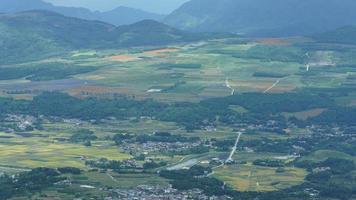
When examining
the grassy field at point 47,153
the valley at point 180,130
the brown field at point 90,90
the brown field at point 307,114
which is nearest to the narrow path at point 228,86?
the valley at point 180,130

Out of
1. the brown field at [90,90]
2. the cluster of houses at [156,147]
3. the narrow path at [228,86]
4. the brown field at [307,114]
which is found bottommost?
the cluster of houses at [156,147]

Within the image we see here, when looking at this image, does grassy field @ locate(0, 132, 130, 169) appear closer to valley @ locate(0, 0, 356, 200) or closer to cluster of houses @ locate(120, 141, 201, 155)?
valley @ locate(0, 0, 356, 200)

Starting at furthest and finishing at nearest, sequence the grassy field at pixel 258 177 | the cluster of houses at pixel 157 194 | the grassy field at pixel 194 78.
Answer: the grassy field at pixel 194 78 → the grassy field at pixel 258 177 → the cluster of houses at pixel 157 194

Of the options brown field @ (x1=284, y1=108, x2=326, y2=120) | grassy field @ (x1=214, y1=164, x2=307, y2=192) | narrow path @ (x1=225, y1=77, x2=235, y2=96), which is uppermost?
narrow path @ (x1=225, y1=77, x2=235, y2=96)

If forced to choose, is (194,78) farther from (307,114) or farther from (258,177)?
(258,177)

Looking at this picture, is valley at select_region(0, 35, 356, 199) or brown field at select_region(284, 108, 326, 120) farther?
brown field at select_region(284, 108, 326, 120)

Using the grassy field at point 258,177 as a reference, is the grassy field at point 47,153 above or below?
above

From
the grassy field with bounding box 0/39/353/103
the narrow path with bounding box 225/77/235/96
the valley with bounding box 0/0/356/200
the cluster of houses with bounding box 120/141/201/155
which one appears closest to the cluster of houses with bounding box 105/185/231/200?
the valley with bounding box 0/0/356/200

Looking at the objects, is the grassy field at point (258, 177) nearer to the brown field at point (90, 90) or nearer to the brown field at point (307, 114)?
the brown field at point (307, 114)

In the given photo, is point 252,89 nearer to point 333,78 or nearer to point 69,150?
point 333,78

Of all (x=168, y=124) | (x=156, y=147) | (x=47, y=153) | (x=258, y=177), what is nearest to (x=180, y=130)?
(x=168, y=124)

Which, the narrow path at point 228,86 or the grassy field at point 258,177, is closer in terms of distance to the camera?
the grassy field at point 258,177
